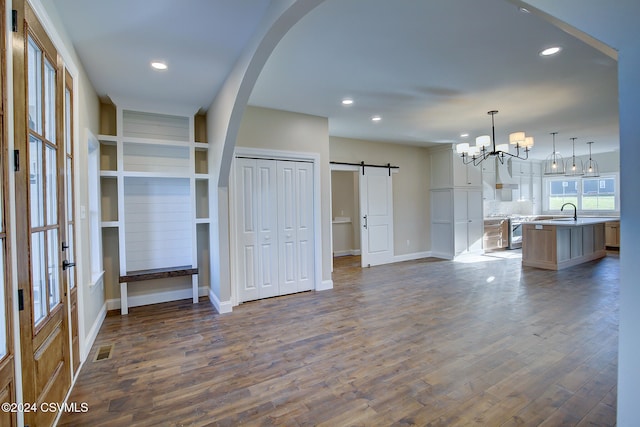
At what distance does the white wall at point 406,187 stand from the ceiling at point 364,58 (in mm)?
1773

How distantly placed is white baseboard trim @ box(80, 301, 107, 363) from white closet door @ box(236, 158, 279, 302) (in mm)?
1597

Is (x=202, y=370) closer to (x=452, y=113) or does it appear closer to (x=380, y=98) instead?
(x=380, y=98)

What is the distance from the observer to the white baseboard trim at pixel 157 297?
4094mm

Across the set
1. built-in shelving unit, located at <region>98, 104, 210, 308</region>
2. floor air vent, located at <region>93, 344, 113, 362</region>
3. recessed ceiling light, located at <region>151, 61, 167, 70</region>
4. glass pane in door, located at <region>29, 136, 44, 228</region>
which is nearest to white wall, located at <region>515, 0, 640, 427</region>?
glass pane in door, located at <region>29, 136, 44, 228</region>

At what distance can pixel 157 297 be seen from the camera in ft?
14.2

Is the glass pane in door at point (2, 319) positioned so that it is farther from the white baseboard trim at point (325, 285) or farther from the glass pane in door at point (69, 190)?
the white baseboard trim at point (325, 285)

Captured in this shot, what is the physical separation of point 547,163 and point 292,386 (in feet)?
34.9

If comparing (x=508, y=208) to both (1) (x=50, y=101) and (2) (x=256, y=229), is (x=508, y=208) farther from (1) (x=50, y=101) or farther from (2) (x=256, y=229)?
(1) (x=50, y=101)

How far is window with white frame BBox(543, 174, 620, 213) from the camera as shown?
8.85 metres

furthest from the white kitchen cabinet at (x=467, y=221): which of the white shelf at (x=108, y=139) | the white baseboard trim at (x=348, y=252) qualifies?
the white shelf at (x=108, y=139)

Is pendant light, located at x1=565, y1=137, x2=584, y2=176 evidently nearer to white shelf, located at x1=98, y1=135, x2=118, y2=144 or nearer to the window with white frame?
the window with white frame

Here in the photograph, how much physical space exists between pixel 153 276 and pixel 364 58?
3561 mm

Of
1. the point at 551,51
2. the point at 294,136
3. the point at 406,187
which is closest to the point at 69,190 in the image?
the point at 294,136

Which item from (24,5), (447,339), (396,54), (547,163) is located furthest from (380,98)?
(547,163)
